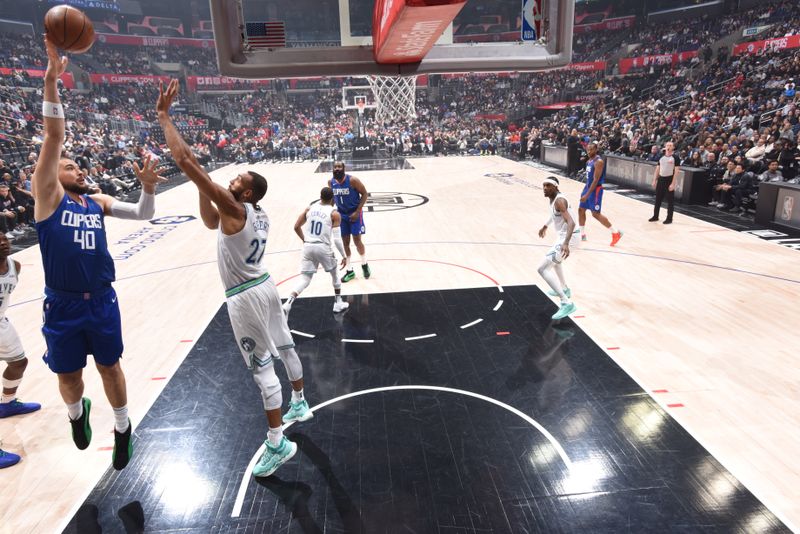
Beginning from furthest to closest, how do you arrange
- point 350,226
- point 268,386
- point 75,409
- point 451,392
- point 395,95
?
point 395,95 < point 350,226 < point 451,392 < point 268,386 < point 75,409

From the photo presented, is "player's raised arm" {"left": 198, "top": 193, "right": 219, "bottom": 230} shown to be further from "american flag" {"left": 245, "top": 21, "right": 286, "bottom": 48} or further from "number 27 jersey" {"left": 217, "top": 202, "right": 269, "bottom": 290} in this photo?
"american flag" {"left": 245, "top": 21, "right": 286, "bottom": 48}

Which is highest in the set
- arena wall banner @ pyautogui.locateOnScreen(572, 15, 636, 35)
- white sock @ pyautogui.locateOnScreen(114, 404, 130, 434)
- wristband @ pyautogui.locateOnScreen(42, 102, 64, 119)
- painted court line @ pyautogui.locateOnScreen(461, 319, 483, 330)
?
arena wall banner @ pyautogui.locateOnScreen(572, 15, 636, 35)

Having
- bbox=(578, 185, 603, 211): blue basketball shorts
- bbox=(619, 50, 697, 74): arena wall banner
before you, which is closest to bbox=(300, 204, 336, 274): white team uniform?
bbox=(578, 185, 603, 211): blue basketball shorts

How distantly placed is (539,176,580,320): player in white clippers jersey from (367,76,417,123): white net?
43.1 ft

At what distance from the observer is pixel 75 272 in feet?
9.90

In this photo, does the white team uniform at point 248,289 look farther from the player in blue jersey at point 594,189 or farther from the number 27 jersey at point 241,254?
the player in blue jersey at point 594,189

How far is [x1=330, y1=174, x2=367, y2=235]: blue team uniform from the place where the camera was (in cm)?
711

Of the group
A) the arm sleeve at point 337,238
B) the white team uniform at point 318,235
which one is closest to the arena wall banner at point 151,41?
the arm sleeve at point 337,238

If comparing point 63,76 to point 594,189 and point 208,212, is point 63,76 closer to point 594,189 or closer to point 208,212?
point 594,189

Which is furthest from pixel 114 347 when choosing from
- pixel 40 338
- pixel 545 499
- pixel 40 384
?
pixel 40 338

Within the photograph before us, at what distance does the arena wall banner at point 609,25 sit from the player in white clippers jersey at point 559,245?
3454 cm

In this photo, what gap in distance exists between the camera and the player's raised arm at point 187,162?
9.16ft

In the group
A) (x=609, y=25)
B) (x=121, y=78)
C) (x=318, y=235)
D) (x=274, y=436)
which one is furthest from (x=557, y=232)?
(x=609, y=25)

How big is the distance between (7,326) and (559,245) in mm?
5355
